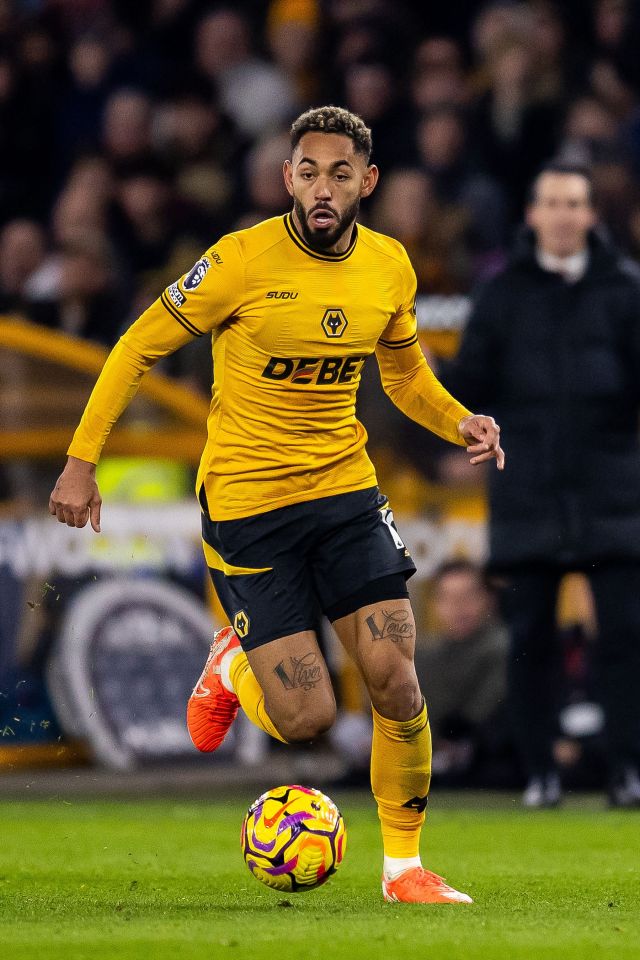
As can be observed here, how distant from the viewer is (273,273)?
5.12 m

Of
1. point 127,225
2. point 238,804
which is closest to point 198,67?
point 127,225

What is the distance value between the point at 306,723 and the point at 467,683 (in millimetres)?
3304

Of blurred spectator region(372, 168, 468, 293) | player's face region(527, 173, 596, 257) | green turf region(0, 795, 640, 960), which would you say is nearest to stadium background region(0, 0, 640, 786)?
blurred spectator region(372, 168, 468, 293)

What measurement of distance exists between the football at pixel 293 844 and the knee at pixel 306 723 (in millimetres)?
251

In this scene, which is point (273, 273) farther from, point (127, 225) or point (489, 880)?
point (127, 225)

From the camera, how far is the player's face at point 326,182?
5023 millimetres

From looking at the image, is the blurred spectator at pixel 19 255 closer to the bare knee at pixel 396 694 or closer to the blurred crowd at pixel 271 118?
the blurred crowd at pixel 271 118

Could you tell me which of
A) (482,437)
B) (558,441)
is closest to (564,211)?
(558,441)

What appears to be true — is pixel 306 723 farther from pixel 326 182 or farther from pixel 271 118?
pixel 271 118

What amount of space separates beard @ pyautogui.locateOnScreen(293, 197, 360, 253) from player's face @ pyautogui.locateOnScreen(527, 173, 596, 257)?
9.40ft

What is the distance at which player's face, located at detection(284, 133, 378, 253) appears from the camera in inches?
198

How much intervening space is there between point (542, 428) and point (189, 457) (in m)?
2.01

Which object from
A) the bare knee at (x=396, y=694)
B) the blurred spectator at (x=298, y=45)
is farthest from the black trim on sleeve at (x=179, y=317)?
the blurred spectator at (x=298, y=45)

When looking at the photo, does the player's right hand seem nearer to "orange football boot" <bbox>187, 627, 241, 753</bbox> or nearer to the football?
the football
